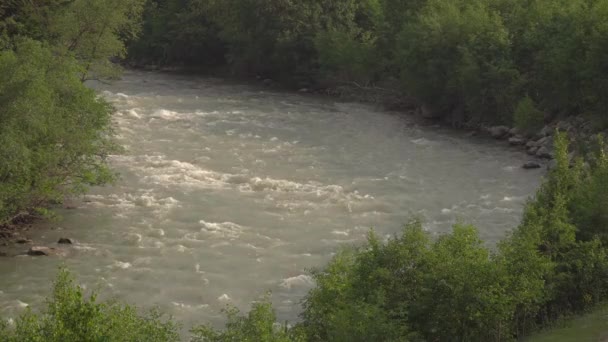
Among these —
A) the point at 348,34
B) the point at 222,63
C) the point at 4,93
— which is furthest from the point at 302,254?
the point at 222,63

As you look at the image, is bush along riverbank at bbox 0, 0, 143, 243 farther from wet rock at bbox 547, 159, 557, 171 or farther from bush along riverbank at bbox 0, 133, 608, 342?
wet rock at bbox 547, 159, 557, 171

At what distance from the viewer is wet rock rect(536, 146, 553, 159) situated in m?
44.6

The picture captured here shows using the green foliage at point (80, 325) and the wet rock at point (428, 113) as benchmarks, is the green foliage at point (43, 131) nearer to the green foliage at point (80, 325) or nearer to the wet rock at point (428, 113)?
the green foliage at point (80, 325)

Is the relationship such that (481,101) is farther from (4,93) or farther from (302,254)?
(4,93)

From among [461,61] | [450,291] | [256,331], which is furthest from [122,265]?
[461,61]

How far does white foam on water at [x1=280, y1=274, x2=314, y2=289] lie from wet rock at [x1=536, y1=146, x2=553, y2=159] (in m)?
19.9

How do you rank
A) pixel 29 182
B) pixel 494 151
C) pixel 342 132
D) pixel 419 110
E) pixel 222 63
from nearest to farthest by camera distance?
pixel 29 182 < pixel 494 151 < pixel 342 132 < pixel 419 110 < pixel 222 63

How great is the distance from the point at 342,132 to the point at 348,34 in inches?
573

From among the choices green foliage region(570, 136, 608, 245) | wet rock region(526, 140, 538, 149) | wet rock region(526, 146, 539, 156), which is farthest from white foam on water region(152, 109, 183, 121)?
green foliage region(570, 136, 608, 245)

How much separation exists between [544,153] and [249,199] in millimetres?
16493

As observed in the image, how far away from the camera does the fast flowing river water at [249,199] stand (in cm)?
2925

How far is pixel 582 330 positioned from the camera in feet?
67.5

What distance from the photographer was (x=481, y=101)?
51.7 meters

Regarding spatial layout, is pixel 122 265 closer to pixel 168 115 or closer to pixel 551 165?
pixel 551 165
